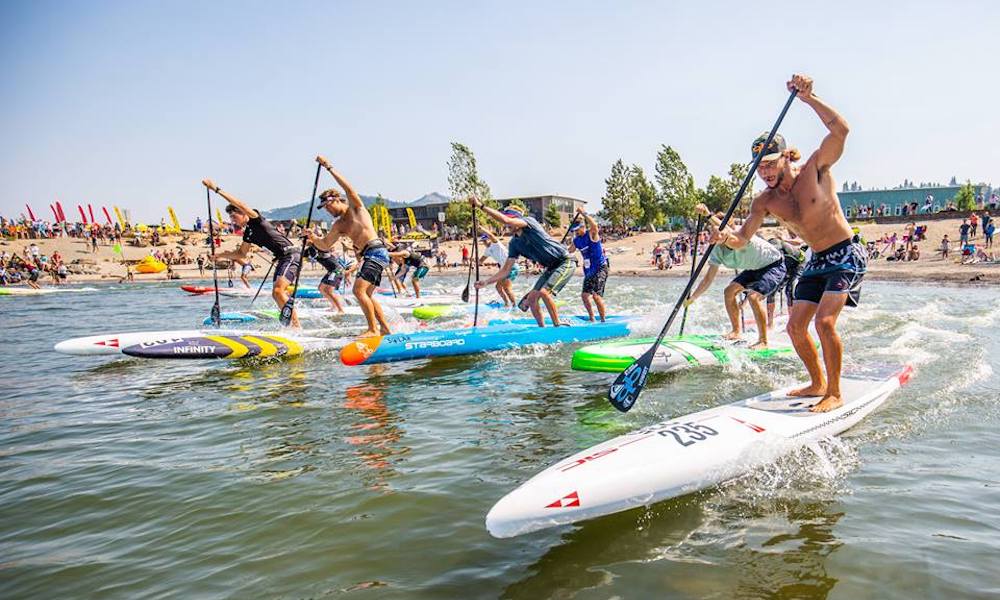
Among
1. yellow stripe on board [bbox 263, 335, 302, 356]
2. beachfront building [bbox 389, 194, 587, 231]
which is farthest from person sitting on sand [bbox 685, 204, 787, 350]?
beachfront building [bbox 389, 194, 587, 231]

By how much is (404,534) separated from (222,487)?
179 cm

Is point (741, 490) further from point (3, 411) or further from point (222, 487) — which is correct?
point (3, 411)

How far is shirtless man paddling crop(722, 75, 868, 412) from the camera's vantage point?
17.0ft

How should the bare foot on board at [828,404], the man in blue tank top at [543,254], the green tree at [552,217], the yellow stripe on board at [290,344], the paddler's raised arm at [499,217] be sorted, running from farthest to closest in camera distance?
the green tree at [552,217]
the man in blue tank top at [543,254]
the yellow stripe on board at [290,344]
the paddler's raised arm at [499,217]
the bare foot on board at [828,404]

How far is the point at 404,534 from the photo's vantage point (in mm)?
4000

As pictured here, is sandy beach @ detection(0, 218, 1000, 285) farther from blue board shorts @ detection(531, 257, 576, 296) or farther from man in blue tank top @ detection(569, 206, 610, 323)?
blue board shorts @ detection(531, 257, 576, 296)

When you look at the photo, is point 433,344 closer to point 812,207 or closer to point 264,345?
point 264,345

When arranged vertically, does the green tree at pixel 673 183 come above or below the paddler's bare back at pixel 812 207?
above

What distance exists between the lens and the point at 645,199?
183ft

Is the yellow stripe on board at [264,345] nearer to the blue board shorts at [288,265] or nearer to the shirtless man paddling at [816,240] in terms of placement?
the blue board shorts at [288,265]

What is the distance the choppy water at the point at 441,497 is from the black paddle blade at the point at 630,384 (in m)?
0.47

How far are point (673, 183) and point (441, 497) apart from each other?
53.9m

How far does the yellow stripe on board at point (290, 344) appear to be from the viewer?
395 inches

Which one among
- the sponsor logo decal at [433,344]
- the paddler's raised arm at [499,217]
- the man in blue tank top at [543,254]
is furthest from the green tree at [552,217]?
the sponsor logo decal at [433,344]
